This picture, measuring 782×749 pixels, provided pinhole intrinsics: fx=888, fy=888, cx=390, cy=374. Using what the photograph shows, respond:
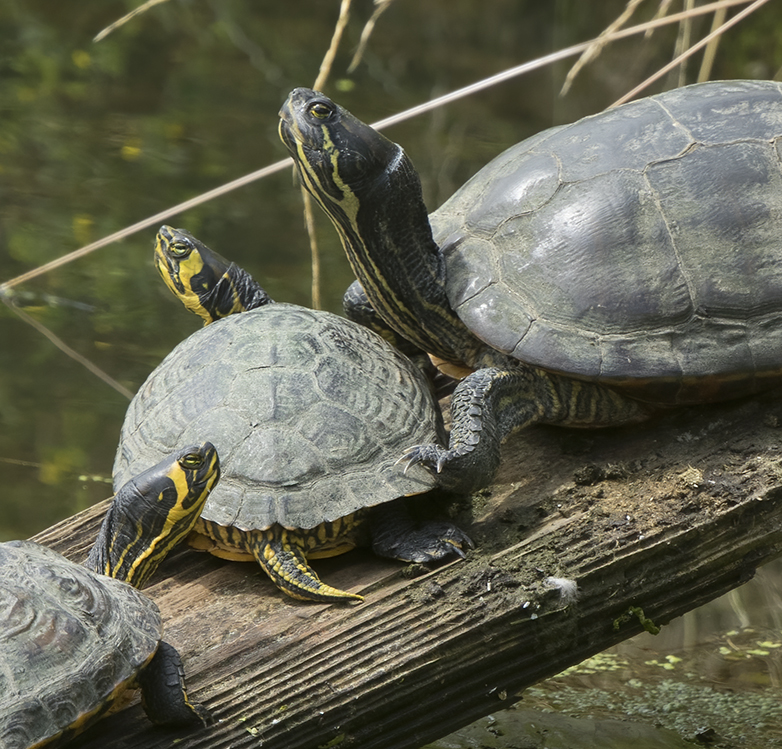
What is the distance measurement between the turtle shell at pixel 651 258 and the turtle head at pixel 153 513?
858 mm

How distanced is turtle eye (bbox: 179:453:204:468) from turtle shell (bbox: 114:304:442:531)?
0.45 feet

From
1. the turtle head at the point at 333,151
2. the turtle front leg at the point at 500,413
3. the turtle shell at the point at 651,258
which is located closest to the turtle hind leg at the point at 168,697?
the turtle front leg at the point at 500,413

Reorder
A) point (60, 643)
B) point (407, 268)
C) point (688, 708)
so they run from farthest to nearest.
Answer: point (688, 708) < point (407, 268) < point (60, 643)

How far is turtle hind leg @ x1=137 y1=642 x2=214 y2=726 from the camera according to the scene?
1.70 m

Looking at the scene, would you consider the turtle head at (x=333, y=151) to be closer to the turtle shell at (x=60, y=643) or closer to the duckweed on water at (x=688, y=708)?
the turtle shell at (x=60, y=643)

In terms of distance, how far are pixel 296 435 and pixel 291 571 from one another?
316 millimetres

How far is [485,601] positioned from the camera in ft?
6.40

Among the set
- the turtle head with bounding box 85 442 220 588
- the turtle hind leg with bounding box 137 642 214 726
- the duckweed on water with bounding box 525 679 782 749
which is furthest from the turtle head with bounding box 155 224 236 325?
the duckweed on water with bounding box 525 679 782 749

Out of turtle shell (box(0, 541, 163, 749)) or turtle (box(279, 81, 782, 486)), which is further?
turtle (box(279, 81, 782, 486))

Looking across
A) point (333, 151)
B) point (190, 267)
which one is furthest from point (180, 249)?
point (333, 151)

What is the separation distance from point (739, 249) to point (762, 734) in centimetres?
142

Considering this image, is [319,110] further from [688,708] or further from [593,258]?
[688,708]

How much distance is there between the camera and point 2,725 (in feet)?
5.13

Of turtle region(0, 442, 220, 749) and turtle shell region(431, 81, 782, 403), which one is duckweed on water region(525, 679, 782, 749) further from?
turtle region(0, 442, 220, 749)
